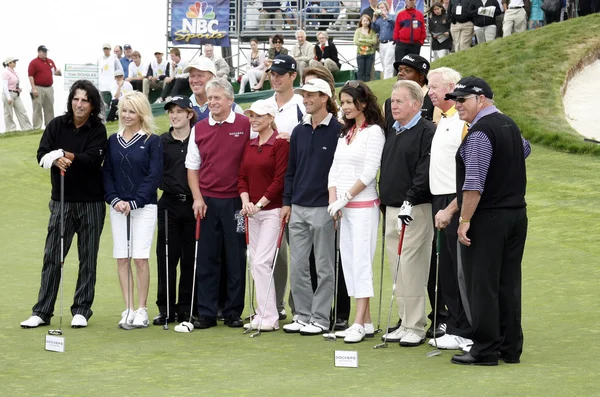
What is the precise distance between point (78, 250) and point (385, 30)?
15.5 m

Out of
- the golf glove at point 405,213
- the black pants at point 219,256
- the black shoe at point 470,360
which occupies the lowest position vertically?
the black shoe at point 470,360

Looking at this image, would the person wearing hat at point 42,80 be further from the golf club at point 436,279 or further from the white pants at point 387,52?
the golf club at point 436,279

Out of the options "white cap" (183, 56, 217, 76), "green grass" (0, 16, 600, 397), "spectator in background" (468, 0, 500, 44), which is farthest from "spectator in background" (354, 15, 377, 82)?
"white cap" (183, 56, 217, 76)

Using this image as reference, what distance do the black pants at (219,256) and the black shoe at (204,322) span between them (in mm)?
30

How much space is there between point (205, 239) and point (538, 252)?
203 inches

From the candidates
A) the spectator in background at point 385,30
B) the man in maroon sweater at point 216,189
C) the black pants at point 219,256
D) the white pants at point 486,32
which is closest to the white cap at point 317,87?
the man in maroon sweater at point 216,189

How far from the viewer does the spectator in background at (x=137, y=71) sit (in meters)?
27.6

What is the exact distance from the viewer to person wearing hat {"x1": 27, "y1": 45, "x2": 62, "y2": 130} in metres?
26.3

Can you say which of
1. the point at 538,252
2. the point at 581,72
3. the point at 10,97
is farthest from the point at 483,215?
the point at 10,97

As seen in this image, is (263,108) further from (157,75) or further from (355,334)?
(157,75)

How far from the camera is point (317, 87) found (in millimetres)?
8609

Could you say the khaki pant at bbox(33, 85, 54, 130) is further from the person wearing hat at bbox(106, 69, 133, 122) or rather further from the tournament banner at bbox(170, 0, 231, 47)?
the tournament banner at bbox(170, 0, 231, 47)

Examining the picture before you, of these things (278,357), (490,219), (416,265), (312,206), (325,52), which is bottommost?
(278,357)

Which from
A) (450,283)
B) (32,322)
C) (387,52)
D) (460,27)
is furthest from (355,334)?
(460,27)
